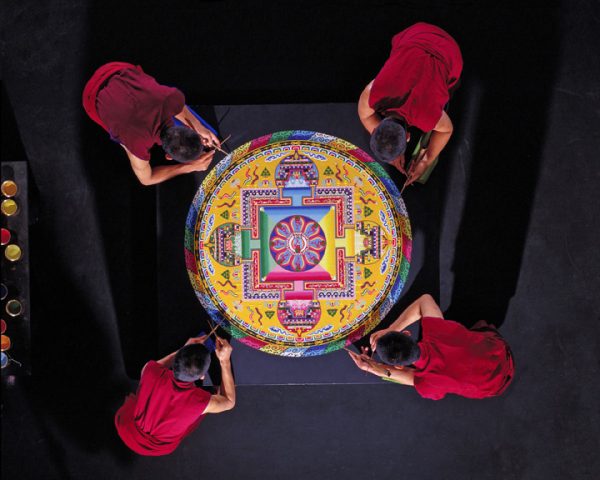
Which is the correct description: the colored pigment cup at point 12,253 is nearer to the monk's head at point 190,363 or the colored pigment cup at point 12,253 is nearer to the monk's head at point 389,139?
the monk's head at point 190,363

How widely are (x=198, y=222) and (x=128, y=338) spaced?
0.89m

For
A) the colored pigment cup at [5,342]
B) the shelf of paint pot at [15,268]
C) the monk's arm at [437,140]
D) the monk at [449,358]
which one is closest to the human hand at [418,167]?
the monk's arm at [437,140]

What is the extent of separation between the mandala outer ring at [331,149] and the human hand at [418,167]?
0.13 metres

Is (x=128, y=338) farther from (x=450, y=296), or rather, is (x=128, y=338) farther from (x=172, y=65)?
(x=450, y=296)

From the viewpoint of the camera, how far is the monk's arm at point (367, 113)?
2.92 meters

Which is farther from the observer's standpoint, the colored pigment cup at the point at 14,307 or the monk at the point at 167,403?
the colored pigment cup at the point at 14,307

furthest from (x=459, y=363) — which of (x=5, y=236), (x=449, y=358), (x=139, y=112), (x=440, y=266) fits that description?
(x=5, y=236)

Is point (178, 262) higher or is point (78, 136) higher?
point (78, 136)

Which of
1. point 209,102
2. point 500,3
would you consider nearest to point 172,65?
point 209,102

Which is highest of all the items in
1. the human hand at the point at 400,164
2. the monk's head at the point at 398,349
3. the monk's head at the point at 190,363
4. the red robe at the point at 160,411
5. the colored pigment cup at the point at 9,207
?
the human hand at the point at 400,164

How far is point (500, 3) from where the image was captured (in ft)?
10.8

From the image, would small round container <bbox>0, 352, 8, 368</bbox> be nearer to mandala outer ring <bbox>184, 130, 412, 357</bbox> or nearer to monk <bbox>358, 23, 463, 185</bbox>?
mandala outer ring <bbox>184, 130, 412, 357</bbox>

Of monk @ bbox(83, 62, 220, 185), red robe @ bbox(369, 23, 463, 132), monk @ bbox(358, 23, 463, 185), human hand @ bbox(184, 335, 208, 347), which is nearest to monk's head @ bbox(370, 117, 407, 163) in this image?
monk @ bbox(358, 23, 463, 185)

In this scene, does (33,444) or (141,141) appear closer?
(141,141)
